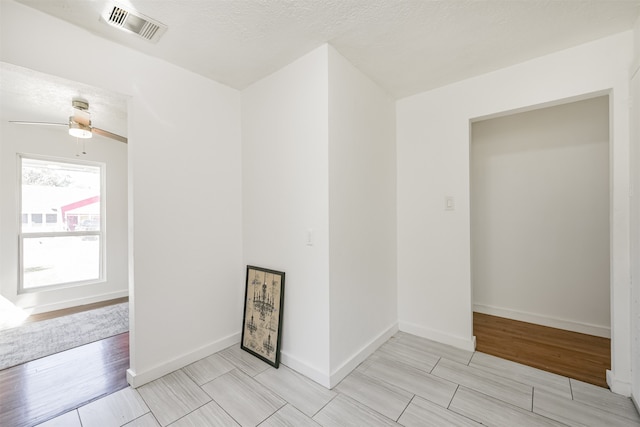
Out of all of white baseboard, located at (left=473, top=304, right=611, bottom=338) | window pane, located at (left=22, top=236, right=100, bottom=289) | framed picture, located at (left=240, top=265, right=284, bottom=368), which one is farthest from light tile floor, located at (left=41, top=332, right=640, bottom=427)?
window pane, located at (left=22, top=236, right=100, bottom=289)

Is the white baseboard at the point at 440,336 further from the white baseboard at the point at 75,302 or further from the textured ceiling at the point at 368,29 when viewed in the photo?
the white baseboard at the point at 75,302

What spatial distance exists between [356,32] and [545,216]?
9.69 ft

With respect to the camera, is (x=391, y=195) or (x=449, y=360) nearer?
(x=449, y=360)

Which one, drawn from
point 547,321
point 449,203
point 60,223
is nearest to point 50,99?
point 60,223

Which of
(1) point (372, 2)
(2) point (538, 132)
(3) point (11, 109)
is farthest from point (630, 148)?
(3) point (11, 109)

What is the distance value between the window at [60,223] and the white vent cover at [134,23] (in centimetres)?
319

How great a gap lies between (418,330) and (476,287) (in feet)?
4.15

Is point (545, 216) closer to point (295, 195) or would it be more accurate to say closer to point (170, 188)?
point (295, 195)

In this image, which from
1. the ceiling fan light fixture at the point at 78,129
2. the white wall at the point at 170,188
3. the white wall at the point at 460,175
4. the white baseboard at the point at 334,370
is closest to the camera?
the white wall at the point at 170,188

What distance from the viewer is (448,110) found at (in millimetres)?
2682

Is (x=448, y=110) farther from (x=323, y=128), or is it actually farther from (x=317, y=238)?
(x=317, y=238)

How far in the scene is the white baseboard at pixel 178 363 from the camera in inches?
80.7

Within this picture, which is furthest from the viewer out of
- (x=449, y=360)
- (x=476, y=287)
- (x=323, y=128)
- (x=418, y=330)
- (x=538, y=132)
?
(x=476, y=287)

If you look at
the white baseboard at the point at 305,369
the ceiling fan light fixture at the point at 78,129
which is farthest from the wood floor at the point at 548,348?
the ceiling fan light fixture at the point at 78,129
